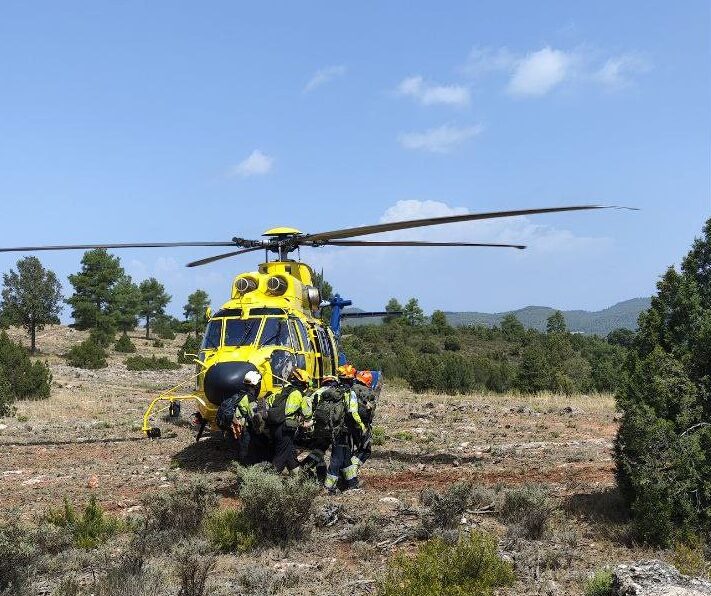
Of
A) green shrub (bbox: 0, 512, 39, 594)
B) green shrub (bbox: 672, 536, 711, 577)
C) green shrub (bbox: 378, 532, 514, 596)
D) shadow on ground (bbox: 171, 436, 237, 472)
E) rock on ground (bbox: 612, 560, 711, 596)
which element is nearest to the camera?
rock on ground (bbox: 612, 560, 711, 596)

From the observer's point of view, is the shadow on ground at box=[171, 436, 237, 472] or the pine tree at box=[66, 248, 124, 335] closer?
the shadow on ground at box=[171, 436, 237, 472]

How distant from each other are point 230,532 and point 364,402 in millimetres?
3228

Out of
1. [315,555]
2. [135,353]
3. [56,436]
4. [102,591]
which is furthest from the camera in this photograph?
[135,353]

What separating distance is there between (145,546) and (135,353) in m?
42.1

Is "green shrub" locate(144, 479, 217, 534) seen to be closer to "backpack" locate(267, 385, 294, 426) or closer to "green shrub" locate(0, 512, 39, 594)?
"green shrub" locate(0, 512, 39, 594)

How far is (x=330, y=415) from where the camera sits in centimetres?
884

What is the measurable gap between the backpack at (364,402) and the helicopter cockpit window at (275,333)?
1901 millimetres

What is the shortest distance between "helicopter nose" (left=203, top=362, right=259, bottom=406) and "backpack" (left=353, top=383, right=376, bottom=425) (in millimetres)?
1657

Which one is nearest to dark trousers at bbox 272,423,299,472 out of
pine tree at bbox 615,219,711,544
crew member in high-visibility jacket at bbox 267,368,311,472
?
crew member in high-visibility jacket at bbox 267,368,311,472

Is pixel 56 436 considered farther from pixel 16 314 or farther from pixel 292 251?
pixel 16 314

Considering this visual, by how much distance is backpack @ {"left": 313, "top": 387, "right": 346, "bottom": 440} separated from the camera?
29.1 ft

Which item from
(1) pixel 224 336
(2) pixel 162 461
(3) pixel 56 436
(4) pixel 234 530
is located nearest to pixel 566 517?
(4) pixel 234 530

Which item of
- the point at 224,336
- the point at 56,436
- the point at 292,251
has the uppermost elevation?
the point at 292,251

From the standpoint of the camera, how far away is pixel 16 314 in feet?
135
